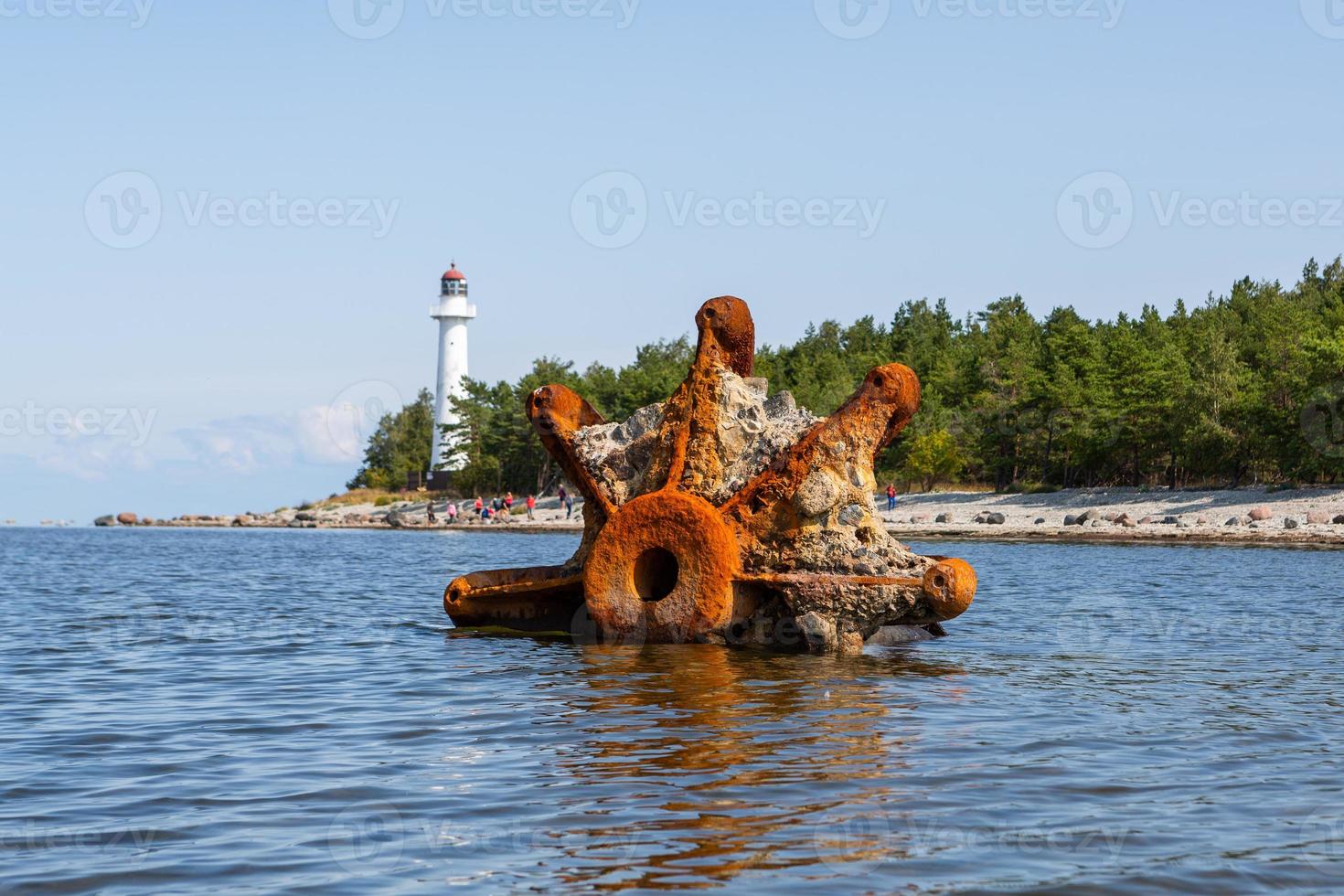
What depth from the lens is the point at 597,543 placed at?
15.2m

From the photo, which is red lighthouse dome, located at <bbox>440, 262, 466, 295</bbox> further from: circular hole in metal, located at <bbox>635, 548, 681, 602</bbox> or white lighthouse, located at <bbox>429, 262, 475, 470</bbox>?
circular hole in metal, located at <bbox>635, 548, 681, 602</bbox>

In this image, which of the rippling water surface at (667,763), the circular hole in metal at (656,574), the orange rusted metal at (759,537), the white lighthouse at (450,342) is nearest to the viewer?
the rippling water surface at (667,763)

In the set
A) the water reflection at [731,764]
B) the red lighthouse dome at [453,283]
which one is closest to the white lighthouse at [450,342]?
the red lighthouse dome at [453,283]

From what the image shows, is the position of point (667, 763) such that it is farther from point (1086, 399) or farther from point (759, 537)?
point (1086, 399)

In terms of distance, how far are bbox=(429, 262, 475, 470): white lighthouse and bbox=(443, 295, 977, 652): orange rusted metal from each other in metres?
73.7

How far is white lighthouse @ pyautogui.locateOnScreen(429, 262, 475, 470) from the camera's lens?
8825 centimetres

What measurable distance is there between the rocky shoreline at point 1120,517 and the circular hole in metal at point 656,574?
26.0 meters

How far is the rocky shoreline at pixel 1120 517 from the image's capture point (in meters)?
48.0

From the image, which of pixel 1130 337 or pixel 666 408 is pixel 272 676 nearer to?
pixel 666 408

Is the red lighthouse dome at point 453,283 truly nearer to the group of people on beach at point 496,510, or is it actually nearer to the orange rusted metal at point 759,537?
the group of people on beach at point 496,510

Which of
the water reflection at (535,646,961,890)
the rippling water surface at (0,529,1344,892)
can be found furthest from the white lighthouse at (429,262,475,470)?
the water reflection at (535,646,961,890)

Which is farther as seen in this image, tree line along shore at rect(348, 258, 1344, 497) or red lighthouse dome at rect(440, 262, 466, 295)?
red lighthouse dome at rect(440, 262, 466, 295)

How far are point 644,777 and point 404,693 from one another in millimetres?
4462

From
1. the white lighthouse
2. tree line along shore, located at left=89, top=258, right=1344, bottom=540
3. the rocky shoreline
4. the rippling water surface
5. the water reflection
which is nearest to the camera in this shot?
the rippling water surface
